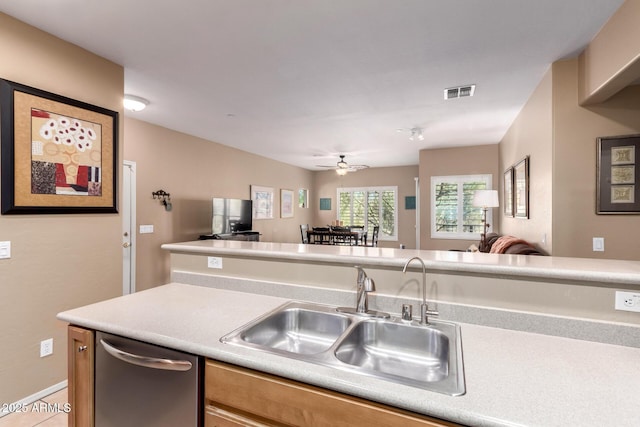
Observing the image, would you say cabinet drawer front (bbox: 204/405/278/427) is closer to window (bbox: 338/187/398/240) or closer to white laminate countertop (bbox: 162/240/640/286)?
white laminate countertop (bbox: 162/240/640/286)

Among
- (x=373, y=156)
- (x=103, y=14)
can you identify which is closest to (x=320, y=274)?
(x=103, y=14)

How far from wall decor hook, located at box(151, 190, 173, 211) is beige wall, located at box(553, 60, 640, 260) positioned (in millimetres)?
4520

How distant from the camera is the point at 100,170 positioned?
2486mm

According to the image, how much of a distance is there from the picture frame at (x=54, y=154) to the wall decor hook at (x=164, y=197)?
1631mm

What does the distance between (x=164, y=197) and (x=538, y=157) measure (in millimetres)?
4565

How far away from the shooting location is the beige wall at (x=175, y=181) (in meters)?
3.99

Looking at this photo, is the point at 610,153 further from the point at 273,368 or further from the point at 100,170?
the point at 100,170

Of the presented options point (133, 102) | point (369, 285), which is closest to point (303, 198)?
point (133, 102)

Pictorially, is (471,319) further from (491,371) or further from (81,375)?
(81,375)

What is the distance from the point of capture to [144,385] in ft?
4.00

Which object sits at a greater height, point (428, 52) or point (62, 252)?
point (428, 52)

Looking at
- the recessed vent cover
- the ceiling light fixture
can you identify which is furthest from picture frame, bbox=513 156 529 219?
the ceiling light fixture

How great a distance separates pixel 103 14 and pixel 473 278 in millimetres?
2674

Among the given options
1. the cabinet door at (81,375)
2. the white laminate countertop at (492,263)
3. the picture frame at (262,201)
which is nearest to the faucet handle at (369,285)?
the white laminate countertop at (492,263)
